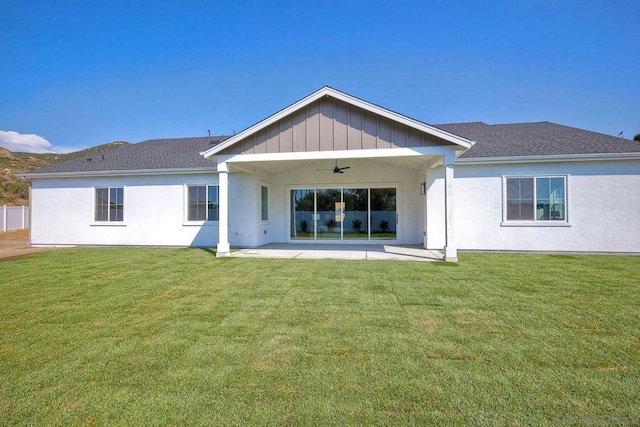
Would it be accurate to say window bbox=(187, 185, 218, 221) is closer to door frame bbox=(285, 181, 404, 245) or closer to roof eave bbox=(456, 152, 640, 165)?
door frame bbox=(285, 181, 404, 245)

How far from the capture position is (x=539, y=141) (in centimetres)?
1145

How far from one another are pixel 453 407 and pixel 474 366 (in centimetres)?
83

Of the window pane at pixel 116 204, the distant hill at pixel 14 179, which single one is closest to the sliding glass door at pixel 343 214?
the window pane at pixel 116 204

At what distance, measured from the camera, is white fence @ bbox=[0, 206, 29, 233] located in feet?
70.1

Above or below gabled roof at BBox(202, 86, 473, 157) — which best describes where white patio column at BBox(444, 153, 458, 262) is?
below

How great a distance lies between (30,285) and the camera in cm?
646

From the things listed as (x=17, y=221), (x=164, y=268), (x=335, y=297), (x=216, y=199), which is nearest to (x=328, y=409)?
(x=335, y=297)

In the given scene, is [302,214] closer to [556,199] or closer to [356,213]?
[356,213]

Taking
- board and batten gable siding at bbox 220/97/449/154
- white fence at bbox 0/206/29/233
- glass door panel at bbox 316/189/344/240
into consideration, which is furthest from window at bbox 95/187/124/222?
white fence at bbox 0/206/29/233

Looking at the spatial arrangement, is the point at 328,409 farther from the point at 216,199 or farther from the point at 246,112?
the point at 246,112

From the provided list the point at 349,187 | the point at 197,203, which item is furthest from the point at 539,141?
the point at 197,203

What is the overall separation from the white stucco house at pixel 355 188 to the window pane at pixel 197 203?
0.15ft

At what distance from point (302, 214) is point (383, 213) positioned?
3513 millimetres

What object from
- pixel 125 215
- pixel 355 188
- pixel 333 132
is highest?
pixel 333 132
